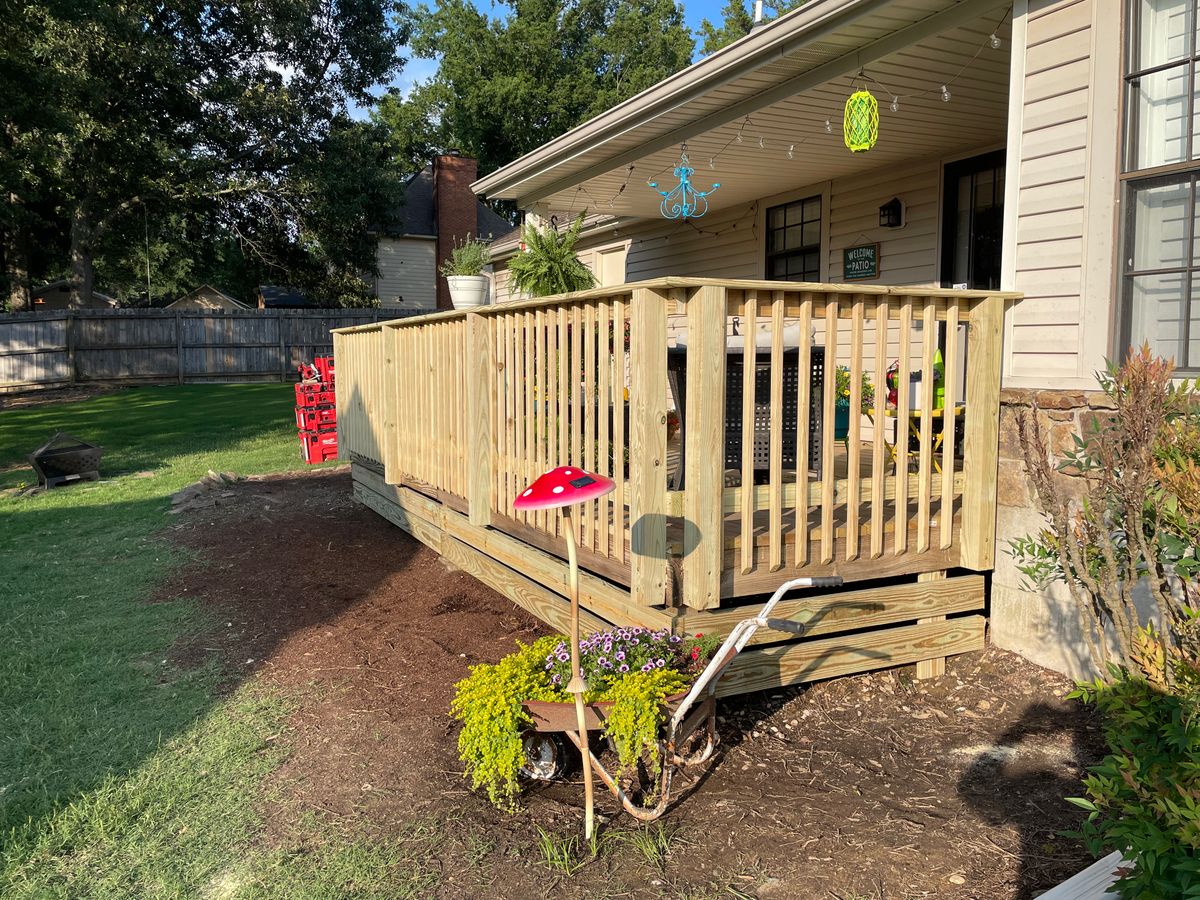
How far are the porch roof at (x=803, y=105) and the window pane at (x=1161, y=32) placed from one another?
29.0 inches

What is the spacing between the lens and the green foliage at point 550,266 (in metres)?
9.04

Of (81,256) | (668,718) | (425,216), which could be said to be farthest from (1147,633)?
(425,216)

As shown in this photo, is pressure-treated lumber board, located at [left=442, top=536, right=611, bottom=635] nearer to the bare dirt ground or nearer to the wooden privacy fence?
the bare dirt ground

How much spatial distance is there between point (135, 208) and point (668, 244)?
1891 centimetres

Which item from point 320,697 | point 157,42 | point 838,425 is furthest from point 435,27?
point 320,697

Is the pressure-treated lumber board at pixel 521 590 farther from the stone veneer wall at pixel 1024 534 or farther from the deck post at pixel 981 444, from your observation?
the stone veneer wall at pixel 1024 534

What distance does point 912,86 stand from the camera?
552 centimetres

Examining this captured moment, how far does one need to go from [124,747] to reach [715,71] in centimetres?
486

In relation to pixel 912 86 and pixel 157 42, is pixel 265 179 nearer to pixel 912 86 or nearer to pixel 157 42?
pixel 157 42

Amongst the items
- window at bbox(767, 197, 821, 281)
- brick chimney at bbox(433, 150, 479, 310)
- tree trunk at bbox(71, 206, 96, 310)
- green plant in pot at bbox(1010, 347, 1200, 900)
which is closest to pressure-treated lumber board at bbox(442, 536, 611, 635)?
green plant in pot at bbox(1010, 347, 1200, 900)

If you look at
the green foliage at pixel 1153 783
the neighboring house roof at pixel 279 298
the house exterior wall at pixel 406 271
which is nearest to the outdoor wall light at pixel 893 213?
the green foliage at pixel 1153 783

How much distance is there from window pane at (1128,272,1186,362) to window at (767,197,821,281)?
4.82 metres

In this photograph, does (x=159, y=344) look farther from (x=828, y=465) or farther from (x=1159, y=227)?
(x=1159, y=227)

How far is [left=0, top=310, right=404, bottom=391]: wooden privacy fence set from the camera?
64.7ft
